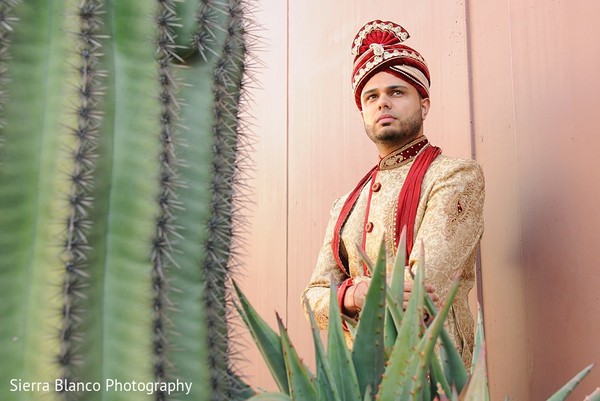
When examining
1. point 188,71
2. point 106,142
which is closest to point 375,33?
point 188,71

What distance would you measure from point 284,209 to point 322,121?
0.48 metres

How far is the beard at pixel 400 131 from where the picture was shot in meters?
1.79

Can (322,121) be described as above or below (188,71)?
above

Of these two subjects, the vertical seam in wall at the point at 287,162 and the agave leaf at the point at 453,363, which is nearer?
the agave leaf at the point at 453,363

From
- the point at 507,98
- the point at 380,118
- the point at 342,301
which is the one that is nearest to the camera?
the point at 342,301

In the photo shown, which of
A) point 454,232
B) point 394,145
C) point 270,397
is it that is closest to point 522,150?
point 394,145

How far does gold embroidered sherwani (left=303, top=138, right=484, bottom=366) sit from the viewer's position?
154 cm

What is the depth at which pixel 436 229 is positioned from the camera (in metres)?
1.56

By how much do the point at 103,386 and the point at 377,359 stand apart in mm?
383

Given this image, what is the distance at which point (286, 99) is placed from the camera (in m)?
3.31

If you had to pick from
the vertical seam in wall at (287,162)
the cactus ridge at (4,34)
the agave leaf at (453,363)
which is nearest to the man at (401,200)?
the agave leaf at (453,363)

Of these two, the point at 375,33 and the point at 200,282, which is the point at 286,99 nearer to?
the point at 375,33

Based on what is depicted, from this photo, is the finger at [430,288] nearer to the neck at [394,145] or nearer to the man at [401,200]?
the man at [401,200]

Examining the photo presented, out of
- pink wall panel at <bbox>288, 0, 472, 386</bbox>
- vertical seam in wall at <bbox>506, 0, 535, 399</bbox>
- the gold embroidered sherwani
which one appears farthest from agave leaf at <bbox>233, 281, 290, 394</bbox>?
pink wall panel at <bbox>288, 0, 472, 386</bbox>
